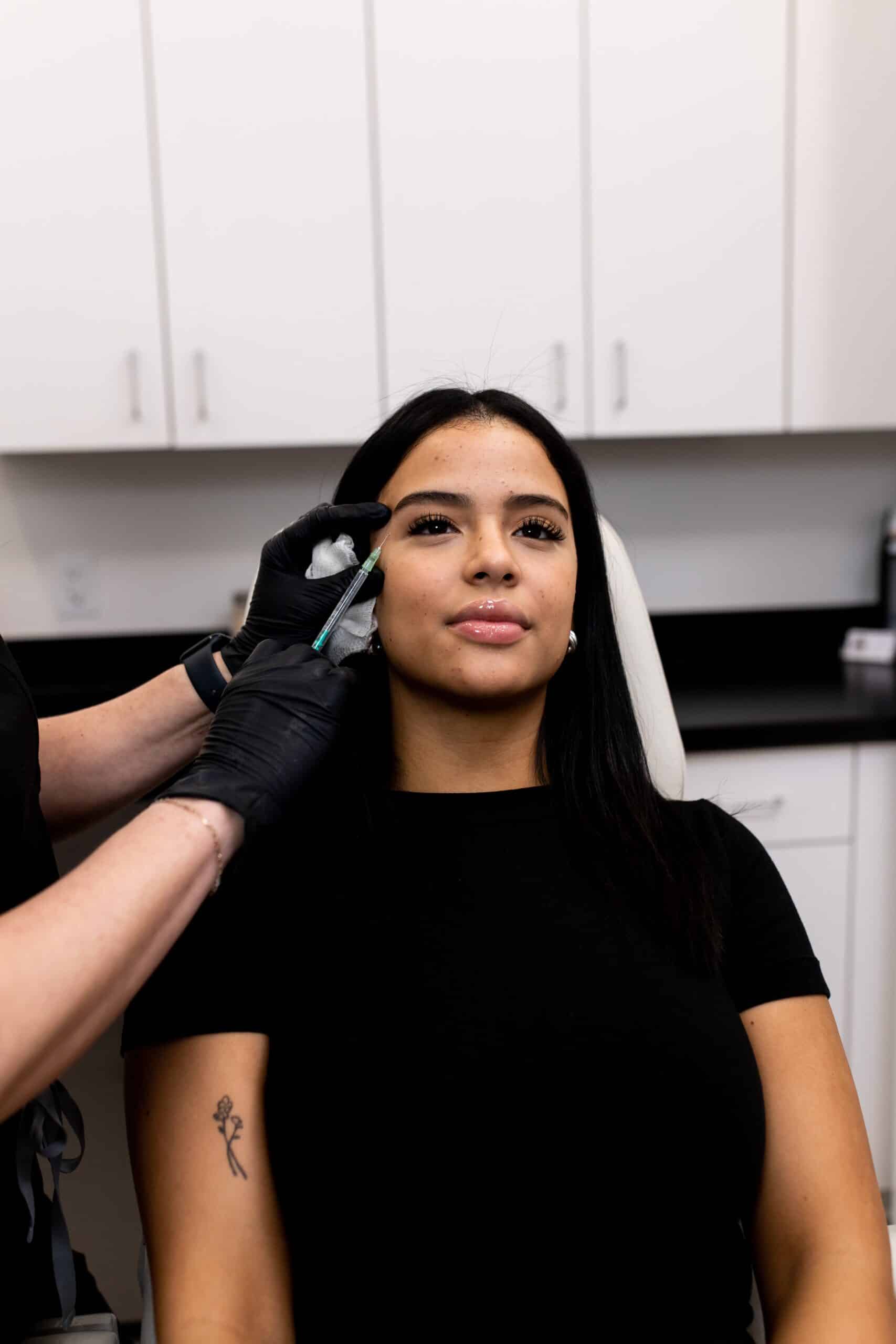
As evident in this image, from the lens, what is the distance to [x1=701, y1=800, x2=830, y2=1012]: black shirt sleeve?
111cm

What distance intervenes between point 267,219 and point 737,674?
52.4 inches

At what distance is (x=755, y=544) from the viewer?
2.68 metres

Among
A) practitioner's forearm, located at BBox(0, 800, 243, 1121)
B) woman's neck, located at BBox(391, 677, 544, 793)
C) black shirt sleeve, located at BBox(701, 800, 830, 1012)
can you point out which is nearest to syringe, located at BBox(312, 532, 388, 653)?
woman's neck, located at BBox(391, 677, 544, 793)

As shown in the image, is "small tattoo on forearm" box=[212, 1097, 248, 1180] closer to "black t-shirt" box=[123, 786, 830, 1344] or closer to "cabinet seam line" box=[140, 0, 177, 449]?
Result: "black t-shirt" box=[123, 786, 830, 1344]

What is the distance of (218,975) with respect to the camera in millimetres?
1067

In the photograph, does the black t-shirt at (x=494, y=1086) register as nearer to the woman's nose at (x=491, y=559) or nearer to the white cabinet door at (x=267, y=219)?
the woman's nose at (x=491, y=559)

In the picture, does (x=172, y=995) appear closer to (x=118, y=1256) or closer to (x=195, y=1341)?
(x=195, y=1341)

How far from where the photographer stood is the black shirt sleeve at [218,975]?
104 cm

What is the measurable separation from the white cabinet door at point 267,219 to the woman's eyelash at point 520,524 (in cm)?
107

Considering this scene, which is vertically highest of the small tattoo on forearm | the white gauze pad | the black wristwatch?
the white gauze pad

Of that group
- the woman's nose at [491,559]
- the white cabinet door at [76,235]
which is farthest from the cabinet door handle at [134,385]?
the woman's nose at [491,559]

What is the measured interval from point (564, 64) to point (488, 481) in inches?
52.6

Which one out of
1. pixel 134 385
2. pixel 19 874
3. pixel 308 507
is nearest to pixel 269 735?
pixel 19 874

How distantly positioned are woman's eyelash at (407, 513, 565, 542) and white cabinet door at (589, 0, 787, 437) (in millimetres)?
1093
